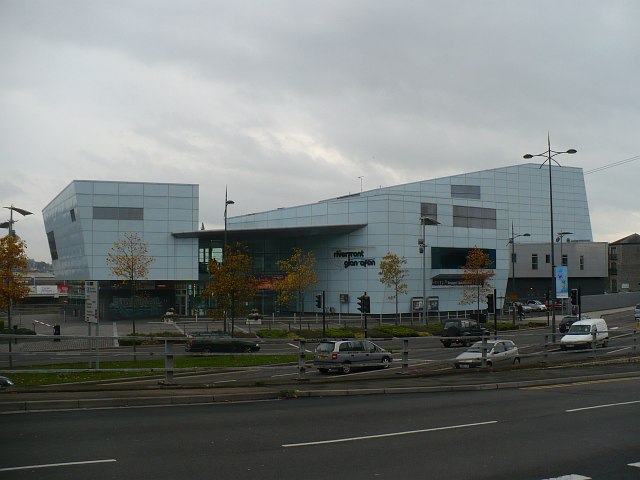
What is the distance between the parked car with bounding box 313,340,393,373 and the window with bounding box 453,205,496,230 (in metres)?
48.4

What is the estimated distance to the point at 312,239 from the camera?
74.2 meters

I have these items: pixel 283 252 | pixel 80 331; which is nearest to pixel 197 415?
pixel 80 331

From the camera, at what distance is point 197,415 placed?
1316 cm

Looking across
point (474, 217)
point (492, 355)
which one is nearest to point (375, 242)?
point (474, 217)

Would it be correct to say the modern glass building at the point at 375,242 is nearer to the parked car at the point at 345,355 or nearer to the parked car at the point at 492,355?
the parked car at the point at 492,355

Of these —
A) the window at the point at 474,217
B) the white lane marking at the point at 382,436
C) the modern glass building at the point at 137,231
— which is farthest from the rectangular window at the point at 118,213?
the white lane marking at the point at 382,436

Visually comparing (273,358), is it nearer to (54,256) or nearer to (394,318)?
(394,318)

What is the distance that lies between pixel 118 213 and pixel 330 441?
59.1 meters

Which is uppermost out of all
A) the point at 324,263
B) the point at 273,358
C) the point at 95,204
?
the point at 95,204

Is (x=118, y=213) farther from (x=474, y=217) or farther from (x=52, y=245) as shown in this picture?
(x=474, y=217)

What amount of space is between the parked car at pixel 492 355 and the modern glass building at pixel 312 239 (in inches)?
1287

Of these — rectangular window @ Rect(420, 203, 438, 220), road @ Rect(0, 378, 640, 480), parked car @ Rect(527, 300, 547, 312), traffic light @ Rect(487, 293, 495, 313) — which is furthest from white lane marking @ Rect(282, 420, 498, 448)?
parked car @ Rect(527, 300, 547, 312)

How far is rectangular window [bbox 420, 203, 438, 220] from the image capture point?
7169 cm

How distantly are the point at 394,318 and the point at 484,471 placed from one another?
5996 cm
